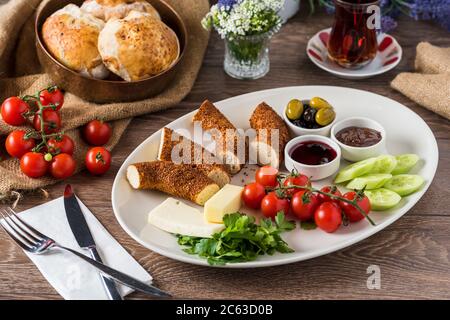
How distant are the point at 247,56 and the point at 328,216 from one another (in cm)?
133

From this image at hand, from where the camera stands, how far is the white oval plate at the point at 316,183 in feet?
8.38

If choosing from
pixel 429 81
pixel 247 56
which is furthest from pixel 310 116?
pixel 429 81

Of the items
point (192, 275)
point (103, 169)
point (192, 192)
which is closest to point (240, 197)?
point (192, 192)

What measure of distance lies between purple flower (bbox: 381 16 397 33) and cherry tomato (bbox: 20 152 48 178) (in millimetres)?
2131

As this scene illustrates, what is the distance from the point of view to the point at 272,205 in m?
2.67

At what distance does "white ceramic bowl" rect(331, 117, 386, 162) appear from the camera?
117 inches

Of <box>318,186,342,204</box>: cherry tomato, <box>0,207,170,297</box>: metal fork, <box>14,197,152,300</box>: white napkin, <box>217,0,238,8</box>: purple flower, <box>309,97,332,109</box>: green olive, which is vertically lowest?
<box>14,197,152,300</box>: white napkin

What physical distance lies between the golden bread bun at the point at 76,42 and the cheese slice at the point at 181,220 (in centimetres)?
95

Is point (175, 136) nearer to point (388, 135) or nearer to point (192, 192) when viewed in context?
point (192, 192)

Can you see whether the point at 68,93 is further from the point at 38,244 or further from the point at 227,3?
the point at 38,244

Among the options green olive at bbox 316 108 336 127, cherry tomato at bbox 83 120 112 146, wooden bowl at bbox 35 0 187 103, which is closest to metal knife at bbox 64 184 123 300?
cherry tomato at bbox 83 120 112 146

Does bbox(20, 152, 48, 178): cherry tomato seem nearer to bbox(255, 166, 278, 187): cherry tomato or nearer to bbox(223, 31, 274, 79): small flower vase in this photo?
bbox(255, 166, 278, 187): cherry tomato

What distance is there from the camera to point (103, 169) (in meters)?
3.04

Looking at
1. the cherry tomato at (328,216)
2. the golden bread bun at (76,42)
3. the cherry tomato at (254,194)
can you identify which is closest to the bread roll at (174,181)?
the cherry tomato at (254,194)
